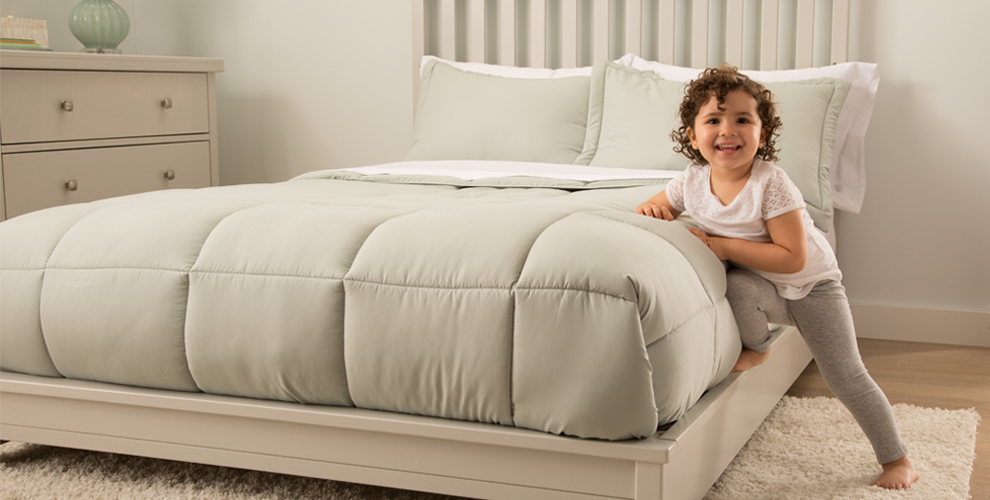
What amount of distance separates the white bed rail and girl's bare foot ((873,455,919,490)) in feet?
4.89

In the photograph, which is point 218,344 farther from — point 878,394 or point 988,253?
point 988,253

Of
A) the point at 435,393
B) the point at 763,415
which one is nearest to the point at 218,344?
the point at 435,393

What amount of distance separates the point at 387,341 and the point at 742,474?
73cm

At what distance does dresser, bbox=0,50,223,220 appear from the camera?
274cm

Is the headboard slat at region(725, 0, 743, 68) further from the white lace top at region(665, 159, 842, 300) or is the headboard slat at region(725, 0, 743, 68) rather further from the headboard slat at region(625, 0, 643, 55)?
the white lace top at region(665, 159, 842, 300)

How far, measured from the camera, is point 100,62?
2947mm

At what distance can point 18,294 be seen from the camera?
151cm

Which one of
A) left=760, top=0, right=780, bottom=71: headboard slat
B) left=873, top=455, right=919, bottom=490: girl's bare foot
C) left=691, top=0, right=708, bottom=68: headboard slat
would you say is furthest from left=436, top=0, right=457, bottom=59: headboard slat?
left=873, top=455, right=919, bottom=490: girl's bare foot

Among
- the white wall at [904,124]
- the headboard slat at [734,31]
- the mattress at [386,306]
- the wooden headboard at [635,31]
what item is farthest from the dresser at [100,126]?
the headboard slat at [734,31]

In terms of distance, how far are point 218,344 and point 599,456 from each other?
0.61m

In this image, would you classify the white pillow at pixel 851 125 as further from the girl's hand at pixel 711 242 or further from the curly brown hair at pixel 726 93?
the girl's hand at pixel 711 242

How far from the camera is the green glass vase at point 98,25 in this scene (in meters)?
3.19

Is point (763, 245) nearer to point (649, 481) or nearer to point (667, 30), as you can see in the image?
point (649, 481)

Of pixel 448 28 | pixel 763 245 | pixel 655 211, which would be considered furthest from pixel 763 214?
pixel 448 28
